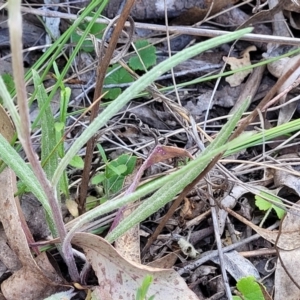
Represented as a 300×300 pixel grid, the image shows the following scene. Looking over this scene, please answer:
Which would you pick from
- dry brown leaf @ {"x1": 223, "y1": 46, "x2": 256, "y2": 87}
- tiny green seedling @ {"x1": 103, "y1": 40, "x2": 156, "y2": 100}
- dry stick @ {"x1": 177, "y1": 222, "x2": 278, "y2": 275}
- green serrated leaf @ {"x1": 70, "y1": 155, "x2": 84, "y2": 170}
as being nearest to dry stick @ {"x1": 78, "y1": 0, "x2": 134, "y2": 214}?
green serrated leaf @ {"x1": 70, "y1": 155, "x2": 84, "y2": 170}

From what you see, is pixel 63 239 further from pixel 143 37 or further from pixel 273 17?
pixel 273 17

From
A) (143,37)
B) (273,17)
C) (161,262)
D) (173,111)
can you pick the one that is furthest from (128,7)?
(273,17)

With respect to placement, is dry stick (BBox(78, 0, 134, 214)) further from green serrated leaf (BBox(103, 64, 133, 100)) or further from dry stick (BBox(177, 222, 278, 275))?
green serrated leaf (BBox(103, 64, 133, 100))

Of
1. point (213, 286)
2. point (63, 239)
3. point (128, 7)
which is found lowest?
point (213, 286)

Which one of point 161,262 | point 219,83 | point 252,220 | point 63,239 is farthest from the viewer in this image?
point 219,83

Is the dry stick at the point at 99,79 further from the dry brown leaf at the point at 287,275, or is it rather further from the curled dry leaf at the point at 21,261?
the dry brown leaf at the point at 287,275

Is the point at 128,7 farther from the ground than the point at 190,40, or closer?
farther from the ground

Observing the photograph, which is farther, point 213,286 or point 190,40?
point 190,40

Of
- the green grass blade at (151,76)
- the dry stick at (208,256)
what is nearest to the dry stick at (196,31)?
the dry stick at (208,256)

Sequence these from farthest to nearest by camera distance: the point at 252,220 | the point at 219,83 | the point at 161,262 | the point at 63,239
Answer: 1. the point at 219,83
2. the point at 252,220
3. the point at 161,262
4. the point at 63,239
